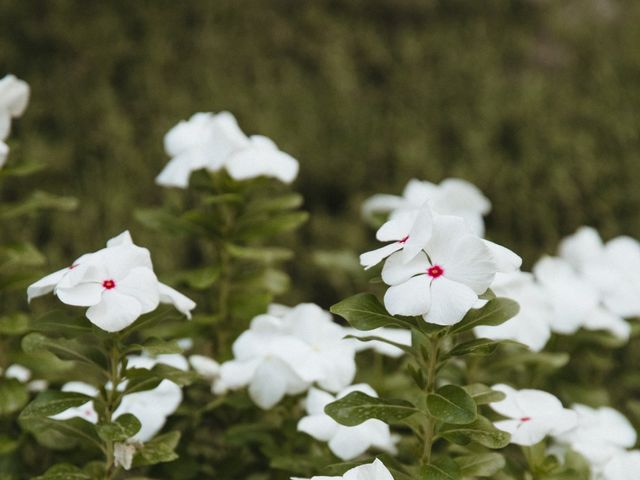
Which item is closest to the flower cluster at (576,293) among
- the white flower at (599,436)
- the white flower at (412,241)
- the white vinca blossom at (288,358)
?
the white flower at (599,436)

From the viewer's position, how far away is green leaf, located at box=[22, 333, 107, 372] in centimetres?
152

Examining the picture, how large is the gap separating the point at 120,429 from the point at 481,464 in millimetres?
597

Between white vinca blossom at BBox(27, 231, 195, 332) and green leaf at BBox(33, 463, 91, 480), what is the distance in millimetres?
304

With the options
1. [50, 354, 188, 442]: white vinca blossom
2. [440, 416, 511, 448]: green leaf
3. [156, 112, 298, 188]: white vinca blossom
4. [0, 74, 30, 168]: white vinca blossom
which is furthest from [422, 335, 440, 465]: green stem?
[0, 74, 30, 168]: white vinca blossom

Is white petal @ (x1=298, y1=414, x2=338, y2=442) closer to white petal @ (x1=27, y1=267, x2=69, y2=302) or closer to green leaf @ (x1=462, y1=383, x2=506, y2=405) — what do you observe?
green leaf @ (x1=462, y1=383, x2=506, y2=405)

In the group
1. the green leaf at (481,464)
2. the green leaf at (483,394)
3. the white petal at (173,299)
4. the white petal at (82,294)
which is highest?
the white petal at (173,299)

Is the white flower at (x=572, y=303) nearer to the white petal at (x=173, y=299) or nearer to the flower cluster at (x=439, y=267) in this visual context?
the flower cluster at (x=439, y=267)

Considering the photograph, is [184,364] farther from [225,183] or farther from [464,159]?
[464,159]

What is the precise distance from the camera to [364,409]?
1.44 metres

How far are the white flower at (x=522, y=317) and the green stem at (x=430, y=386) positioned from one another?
0.35 meters

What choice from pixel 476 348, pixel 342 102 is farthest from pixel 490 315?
pixel 342 102

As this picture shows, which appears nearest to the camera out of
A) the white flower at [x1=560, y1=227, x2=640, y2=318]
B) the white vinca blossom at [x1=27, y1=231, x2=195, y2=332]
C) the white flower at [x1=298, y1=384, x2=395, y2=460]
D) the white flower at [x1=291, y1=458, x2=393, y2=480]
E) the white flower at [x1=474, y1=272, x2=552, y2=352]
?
the white flower at [x1=291, y1=458, x2=393, y2=480]

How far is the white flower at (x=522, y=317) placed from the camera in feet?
6.09

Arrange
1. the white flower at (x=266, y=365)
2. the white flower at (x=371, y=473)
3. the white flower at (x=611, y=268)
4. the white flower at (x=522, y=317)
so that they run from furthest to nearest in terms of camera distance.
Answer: the white flower at (x=611, y=268)
the white flower at (x=522, y=317)
the white flower at (x=266, y=365)
the white flower at (x=371, y=473)
